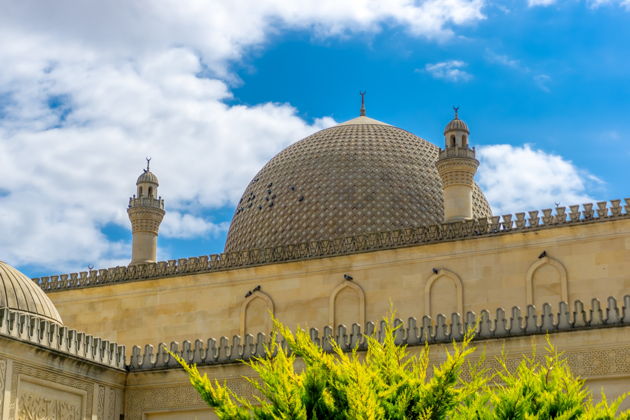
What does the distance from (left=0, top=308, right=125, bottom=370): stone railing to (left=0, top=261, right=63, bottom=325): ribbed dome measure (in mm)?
939

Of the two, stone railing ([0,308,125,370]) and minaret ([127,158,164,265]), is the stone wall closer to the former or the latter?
minaret ([127,158,164,265])

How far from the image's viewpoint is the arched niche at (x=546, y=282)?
23688mm

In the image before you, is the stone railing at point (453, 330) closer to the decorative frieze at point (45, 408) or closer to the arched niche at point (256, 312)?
the decorative frieze at point (45, 408)

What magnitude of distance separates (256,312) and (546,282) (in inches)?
273

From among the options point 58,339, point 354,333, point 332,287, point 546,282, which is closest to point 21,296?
point 58,339

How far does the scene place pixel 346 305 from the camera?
25.7 meters

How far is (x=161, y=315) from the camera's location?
27.3 metres

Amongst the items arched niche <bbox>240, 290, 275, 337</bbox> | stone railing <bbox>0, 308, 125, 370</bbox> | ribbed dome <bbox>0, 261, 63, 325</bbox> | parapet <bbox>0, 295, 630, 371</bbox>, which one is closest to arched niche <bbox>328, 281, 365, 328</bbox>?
arched niche <bbox>240, 290, 275, 337</bbox>

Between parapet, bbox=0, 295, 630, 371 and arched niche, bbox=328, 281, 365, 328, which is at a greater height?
arched niche, bbox=328, 281, 365, 328

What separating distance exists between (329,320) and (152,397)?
5.56m

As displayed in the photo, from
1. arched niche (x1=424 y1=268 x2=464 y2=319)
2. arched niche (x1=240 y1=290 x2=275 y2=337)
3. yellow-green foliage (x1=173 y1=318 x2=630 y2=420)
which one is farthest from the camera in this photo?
arched niche (x1=240 y1=290 x2=275 y2=337)

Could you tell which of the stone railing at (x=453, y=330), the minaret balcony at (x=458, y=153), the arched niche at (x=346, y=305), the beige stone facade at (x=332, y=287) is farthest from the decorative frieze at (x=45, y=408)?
the minaret balcony at (x=458, y=153)

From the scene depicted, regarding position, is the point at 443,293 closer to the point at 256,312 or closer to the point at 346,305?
the point at 346,305

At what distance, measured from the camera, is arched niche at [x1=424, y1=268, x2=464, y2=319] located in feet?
81.0
